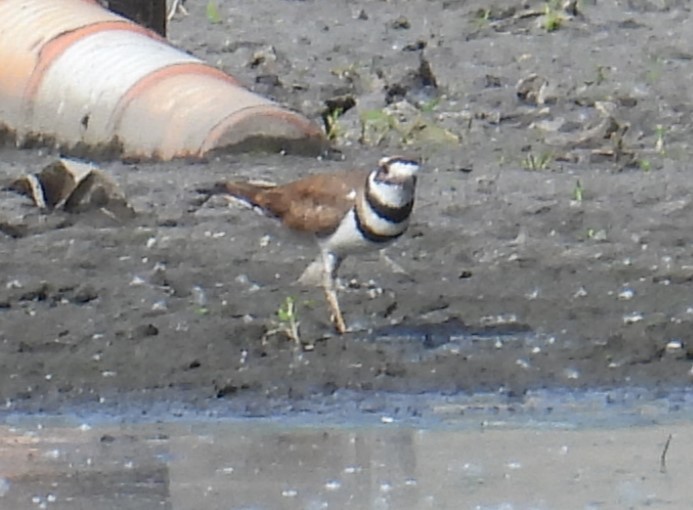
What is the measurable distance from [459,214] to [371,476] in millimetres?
3124

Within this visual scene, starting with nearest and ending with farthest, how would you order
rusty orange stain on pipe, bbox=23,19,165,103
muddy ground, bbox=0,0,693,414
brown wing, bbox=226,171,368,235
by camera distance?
1. muddy ground, bbox=0,0,693,414
2. brown wing, bbox=226,171,368,235
3. rusty orange stain on pipe, bbox=23,19,165,103

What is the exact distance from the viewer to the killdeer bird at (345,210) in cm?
715

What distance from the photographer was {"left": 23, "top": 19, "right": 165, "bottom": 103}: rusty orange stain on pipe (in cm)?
953

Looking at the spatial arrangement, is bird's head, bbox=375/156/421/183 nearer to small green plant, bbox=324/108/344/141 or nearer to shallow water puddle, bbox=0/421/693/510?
shallow water puddle, bbox=0/421/693/510

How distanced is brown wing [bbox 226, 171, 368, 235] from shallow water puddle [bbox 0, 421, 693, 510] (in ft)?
4.32

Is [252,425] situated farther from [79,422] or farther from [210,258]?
[210,258]

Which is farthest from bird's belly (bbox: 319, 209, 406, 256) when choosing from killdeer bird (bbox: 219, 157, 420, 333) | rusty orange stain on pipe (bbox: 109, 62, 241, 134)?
rusty orange stain on pipe (bbox: 109, 62, 241, 134)

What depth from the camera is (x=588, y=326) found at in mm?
7055

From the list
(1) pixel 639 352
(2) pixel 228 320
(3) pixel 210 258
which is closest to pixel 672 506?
(1) pixel 639 352

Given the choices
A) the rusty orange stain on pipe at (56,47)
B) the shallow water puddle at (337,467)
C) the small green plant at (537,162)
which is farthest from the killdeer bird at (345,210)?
the rusty orange stain on pipe at (56,47)

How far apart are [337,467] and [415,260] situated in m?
2.36

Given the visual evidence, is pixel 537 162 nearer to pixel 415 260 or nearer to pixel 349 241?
pixel 415 260

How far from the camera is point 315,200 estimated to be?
735 cm

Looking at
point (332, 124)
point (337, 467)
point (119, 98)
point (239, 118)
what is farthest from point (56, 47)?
point (337, 467)
